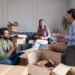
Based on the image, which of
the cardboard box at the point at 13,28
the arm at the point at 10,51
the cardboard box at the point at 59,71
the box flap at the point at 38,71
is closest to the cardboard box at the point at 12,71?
the cardboard box at the point at 59,71

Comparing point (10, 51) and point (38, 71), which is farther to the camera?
point (10, 51)

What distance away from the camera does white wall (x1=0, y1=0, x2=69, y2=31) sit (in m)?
8.94

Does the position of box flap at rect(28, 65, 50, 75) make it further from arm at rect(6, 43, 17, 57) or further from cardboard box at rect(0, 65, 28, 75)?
arm at rect(6, 43, 17, 57)

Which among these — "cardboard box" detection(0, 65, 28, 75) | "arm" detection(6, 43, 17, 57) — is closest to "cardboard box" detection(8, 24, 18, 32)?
"arm" detection(6, 43, 17, 57)

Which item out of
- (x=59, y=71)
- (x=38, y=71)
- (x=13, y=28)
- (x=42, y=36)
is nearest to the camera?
(x=59, y=71)

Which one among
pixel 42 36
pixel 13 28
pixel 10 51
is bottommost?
pixel 10 51

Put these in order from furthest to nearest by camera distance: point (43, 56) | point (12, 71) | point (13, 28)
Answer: point (13, 28), point (43, 56), point (12, 71)

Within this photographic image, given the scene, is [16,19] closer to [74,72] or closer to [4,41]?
[4,41]

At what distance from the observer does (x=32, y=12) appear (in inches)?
355

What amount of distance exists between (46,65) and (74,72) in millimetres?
1614

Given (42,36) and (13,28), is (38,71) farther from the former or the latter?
(13,28)

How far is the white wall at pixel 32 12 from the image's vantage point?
8.94m

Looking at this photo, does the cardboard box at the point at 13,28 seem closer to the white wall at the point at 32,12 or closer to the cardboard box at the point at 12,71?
the white wall at the point at 32,12

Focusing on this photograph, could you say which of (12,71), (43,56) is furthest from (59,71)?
(43,56)
